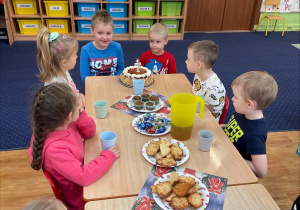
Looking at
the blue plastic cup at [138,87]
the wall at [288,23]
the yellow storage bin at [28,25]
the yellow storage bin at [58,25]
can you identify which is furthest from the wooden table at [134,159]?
the wall at [288,23]

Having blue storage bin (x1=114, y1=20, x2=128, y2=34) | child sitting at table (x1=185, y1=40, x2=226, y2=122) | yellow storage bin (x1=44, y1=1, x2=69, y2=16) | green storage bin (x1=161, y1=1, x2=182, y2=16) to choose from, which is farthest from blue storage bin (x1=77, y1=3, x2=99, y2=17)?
child sitting at table (x1=185, y1=40, x2=226, y2=122)

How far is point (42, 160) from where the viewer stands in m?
1.09

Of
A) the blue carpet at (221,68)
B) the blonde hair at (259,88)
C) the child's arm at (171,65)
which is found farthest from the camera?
the blue carpet at (221,68)

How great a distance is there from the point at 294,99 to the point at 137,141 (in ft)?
8.55

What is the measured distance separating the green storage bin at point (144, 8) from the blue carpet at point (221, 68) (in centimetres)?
49

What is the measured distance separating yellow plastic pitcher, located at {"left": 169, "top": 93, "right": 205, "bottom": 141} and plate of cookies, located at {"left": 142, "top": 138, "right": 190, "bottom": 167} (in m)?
0.08

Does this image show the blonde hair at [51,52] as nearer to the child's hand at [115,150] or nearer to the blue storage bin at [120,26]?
the child's hand at [115,150]

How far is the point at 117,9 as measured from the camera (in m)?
4.47

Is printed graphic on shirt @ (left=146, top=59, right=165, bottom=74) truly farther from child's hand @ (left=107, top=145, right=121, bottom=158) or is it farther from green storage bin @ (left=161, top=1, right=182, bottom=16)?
green storage bin @ (left=161, top=1, right=182, bottom=16)

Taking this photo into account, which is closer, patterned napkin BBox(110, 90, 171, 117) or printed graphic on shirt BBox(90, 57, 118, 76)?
patterned napkin BBox(110, 90, 171, 117)

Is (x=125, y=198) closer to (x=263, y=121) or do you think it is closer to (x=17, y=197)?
(x=263, y=121)

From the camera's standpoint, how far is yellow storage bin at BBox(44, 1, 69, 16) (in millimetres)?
4215

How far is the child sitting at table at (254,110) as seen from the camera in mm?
1229

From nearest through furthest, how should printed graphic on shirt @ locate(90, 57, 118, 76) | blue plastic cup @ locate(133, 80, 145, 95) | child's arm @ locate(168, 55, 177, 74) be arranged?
blue plastic cup @ locate(133, 80, 145, 95) < printed graphic on shirt @ locate(90, 57, 118, 76) < child's arm @ locate(168, 55, 177, 74)
